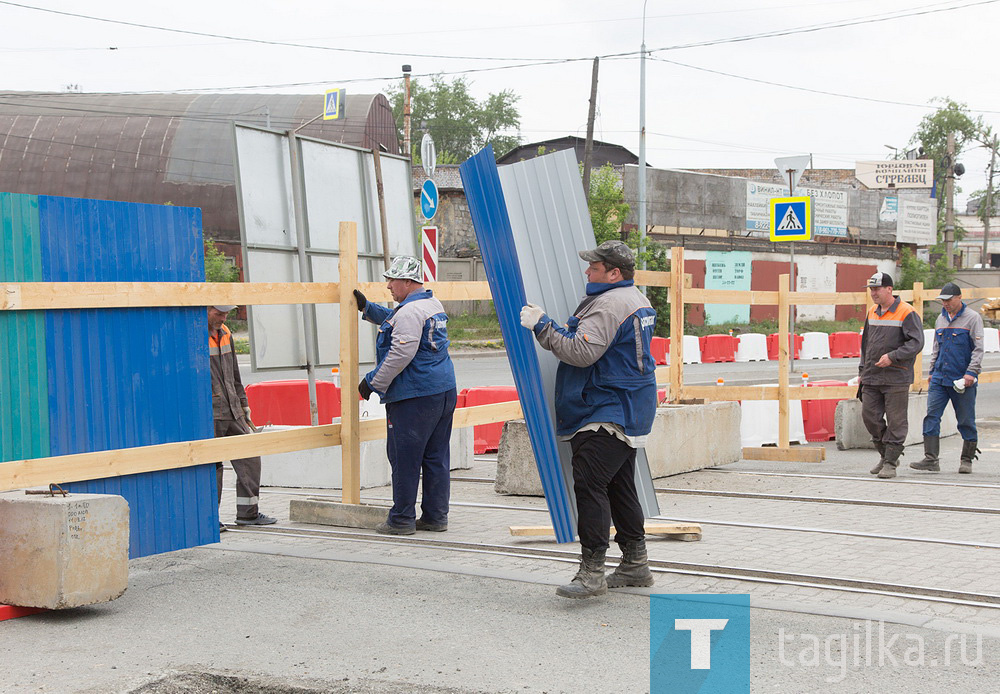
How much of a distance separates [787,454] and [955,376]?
1.86m

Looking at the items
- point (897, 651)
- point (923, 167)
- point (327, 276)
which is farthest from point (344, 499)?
point (923, 167)

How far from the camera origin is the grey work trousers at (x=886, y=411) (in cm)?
1019

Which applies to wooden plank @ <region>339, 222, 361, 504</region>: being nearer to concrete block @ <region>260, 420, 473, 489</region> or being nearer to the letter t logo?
concrete block @ <region>260, 420, 473, 489</region>

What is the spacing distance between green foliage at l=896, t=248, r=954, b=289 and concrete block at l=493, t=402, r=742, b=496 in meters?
39.6

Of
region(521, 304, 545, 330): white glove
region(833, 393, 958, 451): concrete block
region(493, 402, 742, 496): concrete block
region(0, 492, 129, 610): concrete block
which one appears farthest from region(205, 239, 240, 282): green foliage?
Result: region(521, 304, 545, 330): white glove

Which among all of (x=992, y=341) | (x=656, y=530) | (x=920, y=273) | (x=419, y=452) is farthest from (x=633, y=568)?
(x=920, y=273)

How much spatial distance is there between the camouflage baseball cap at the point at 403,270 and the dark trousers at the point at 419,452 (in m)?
0.82

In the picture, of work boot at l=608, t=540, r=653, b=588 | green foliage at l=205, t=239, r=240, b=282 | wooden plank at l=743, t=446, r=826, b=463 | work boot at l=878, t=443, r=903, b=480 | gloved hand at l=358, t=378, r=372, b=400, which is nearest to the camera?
work boot at l=608, t=540, r=653, b=588

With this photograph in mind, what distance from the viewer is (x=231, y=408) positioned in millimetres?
7598

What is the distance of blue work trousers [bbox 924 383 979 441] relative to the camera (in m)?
10.7

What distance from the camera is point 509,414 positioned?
8.90m

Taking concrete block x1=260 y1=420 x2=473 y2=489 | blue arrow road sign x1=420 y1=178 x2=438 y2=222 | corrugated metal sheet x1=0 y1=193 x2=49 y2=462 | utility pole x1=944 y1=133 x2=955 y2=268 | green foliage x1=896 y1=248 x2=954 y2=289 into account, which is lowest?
concrete block x1=260 y1=420 x2=473 y2=489

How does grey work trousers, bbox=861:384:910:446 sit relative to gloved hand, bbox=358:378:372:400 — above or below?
below

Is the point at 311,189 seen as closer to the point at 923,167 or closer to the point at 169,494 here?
the point at 169,494
